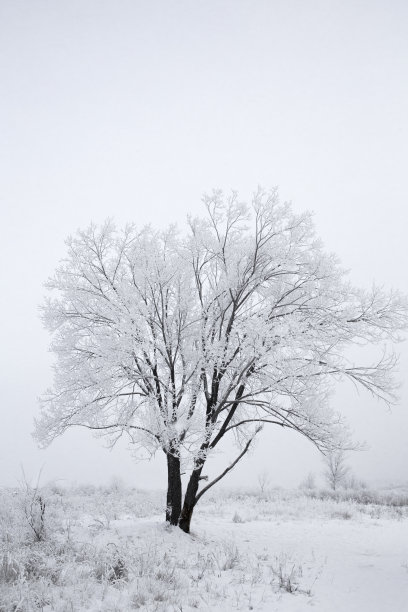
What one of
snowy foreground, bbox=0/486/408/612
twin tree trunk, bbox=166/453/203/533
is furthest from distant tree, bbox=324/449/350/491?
twin tree trunk, bbox=166/453/203/533

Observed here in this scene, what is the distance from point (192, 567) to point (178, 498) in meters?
3.26

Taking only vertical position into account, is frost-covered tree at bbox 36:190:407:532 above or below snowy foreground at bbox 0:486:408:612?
above

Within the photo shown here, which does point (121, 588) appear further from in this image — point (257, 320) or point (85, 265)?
point (85, 265)

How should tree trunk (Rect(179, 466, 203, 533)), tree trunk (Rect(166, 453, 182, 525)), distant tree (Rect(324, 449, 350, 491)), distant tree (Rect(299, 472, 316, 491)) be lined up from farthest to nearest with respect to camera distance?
distant tree (Rect(324, 449, 350, 491)), distant tree (Rect(299, 472, 316, 491)), tree trunk (Rect(166, 453, 182, 525)), tree trunk (Rect(179, 466, 203, 533))

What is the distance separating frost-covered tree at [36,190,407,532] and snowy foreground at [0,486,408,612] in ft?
5.65

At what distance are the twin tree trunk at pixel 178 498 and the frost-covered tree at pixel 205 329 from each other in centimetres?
4

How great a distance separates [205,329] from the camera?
29.8 ft

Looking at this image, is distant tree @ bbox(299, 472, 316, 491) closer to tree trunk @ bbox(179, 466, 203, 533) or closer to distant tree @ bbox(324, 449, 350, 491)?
distant tree @ bbox(324, 449, 350, 491)

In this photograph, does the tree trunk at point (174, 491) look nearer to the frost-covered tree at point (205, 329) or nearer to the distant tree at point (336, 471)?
the frost-covered tree at point (205, 329)

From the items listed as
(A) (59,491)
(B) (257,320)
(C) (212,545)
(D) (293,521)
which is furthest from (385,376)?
(A) (59,491)

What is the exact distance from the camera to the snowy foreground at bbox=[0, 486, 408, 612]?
179 inches

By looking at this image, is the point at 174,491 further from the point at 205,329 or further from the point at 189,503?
the point at 205,329

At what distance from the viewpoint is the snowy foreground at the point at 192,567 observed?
4539 millimetres

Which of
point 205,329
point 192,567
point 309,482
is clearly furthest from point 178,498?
point 309,482
